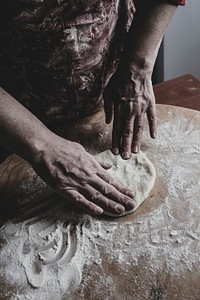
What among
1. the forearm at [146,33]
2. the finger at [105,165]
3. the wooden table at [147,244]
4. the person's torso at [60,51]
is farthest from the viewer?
the forearm at [146,33]

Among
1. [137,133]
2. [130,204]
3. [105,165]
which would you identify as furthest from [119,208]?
[137,133]

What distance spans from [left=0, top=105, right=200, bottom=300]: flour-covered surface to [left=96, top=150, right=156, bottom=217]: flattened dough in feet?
0.06

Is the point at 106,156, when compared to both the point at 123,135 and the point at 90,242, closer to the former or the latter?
the point at 123,135

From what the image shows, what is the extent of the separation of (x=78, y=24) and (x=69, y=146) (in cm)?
28

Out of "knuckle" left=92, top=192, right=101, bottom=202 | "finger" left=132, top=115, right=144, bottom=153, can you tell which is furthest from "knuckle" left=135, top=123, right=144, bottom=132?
"knuckle" left=92, top=192, right=101, bottom=202

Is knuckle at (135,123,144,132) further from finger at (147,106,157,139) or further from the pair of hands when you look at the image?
the pair of hands

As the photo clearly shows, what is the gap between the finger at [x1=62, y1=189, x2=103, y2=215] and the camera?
98cm

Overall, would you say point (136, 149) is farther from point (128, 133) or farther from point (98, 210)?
point (98, 210)

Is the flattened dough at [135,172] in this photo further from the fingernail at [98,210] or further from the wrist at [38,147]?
the wrist at [38,147]

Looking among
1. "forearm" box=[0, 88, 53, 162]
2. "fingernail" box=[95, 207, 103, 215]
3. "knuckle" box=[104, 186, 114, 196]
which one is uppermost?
"forearm" box=[0, 88, 53, 162]

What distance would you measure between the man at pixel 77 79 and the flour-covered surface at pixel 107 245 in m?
0.06

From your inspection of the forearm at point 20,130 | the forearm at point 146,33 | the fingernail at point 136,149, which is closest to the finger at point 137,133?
the fingernail at point 136,149

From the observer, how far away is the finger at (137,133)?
1122 millimetres

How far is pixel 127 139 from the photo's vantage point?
1.12 metres
